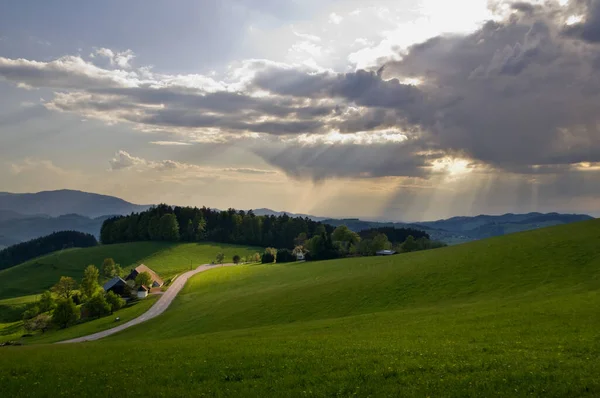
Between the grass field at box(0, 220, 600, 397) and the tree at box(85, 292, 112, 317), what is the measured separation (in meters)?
40.5

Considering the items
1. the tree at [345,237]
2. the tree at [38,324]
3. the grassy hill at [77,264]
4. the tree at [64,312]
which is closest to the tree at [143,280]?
the tree at [64,312]

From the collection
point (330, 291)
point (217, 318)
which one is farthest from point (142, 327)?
point (330, 291)

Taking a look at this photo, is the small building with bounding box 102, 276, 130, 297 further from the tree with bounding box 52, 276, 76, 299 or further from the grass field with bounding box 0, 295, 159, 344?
the tree with bounding box 52, 276, 76, 299

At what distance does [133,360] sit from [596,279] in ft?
152

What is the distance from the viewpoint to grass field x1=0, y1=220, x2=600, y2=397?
1792cm

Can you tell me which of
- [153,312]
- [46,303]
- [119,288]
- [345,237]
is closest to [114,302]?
[119,288]

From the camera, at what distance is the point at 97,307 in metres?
90.9

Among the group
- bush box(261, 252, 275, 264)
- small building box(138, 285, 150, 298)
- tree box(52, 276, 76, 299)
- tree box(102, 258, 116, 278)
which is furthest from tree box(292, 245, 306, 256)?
tree box(52, 276, 76, 299)

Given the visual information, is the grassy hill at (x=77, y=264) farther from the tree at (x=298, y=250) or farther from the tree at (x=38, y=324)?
the tree at (x=38, y=324)

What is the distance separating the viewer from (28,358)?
3111 cm

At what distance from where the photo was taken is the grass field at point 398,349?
58.8 feet

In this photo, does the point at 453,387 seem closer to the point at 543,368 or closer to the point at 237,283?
the point at 543,368

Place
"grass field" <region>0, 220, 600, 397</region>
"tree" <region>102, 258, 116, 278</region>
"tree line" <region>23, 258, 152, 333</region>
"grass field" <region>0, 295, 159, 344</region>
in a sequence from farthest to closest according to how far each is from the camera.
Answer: "tree" <region>102, 258, 116, 278</region>
"tree line" <region>23, 258, 152, 333</region>
"grass field" <region>0, 295, 159, 344</region>
"grass field" <region>0, 220, 600, 397</region>

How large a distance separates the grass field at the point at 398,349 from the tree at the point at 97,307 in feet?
133
